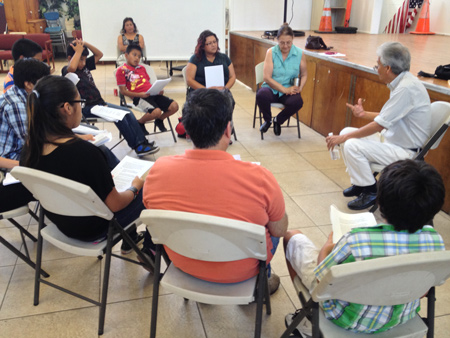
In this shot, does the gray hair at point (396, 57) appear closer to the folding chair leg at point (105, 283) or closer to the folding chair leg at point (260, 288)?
the folding chair leg at point (260, 288)

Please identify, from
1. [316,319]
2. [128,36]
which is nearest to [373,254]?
[316,319]

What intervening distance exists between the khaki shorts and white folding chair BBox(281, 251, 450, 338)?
7.0 inches

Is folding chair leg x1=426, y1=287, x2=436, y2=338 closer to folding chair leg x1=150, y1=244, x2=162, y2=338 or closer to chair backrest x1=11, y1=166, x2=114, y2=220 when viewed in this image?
folding chair leg x1=150, y1=244, x2=162, y2=338

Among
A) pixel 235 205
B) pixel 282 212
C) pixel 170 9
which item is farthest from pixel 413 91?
pixel 170 9

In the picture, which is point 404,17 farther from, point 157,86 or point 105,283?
point 105,283

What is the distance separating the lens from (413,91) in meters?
2.43

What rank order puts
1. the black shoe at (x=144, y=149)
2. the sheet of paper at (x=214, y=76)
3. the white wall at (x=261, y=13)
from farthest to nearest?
the white wall at (x=261, y=13) < the sheet of paper at (x=214, y=76) < the black shoe at (x=144, y=149)

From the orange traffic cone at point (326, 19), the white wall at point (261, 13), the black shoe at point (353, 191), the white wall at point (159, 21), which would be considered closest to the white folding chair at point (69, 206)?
the black shoe at point (353, 191)

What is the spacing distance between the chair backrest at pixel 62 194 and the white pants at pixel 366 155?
1.78m

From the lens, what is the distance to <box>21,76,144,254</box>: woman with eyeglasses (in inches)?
62.7

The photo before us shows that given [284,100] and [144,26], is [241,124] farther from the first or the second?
[144,26]

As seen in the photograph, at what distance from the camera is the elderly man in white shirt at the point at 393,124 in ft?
8.05

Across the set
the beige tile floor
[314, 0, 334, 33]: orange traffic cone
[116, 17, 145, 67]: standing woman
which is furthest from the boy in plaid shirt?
[314, 0, 334, 33]: orange traffic cone

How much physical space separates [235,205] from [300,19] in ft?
27.4
